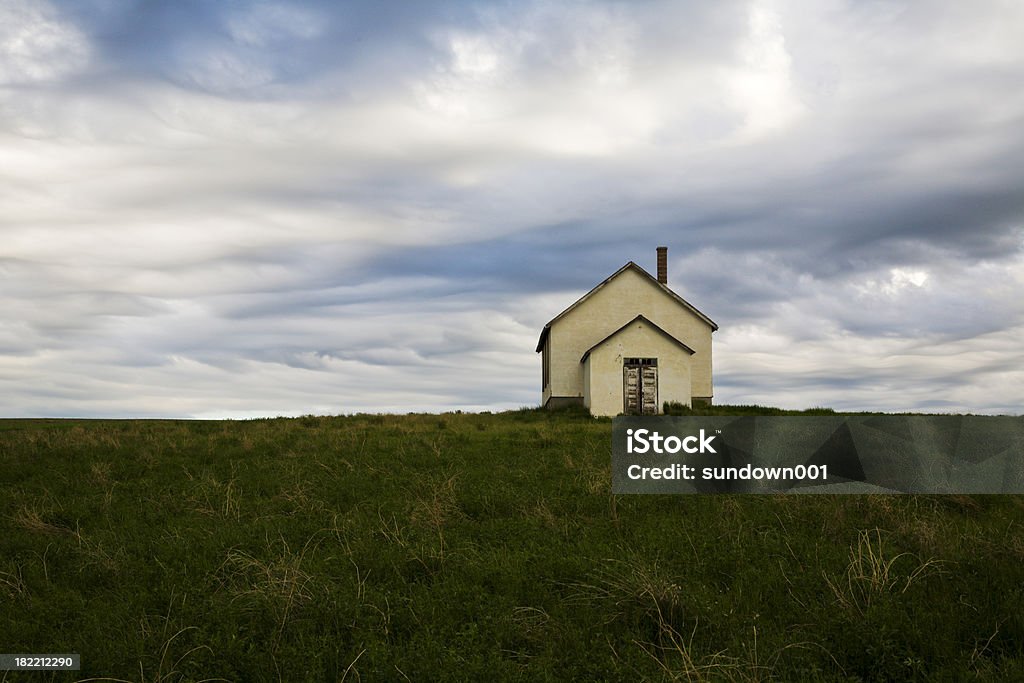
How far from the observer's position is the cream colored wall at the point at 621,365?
3400 cm

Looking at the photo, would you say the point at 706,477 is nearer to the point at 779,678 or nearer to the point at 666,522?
the point at 666,522

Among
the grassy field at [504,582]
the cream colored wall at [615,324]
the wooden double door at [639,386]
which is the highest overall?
the cream colored wall at [615,324]

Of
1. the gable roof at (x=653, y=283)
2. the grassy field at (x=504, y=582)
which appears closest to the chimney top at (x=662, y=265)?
the gable roof at (x=653, y=283)

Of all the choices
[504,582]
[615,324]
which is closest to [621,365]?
[615,324]

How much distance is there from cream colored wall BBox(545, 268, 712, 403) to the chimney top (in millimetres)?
1751

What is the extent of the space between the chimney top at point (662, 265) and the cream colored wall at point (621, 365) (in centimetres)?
618

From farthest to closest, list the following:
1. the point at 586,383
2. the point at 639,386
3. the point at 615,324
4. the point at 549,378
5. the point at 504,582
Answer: the point at 549,378, the point at 615,324, the point at 586,383, the point at 639,386, the point at 504,582

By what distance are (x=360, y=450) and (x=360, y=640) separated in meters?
10.4

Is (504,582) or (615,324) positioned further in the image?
(615,324)

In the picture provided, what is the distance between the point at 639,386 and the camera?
112ft

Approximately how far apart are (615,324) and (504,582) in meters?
30.1

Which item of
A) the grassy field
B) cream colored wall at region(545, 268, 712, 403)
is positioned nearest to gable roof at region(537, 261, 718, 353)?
cream colored wall at region(545, 268, 712, 403)

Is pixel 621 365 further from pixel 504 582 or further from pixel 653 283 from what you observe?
pixel 504 582

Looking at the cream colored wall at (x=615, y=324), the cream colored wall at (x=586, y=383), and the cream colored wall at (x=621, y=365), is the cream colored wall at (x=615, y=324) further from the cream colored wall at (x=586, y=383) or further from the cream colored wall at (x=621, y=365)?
the cream colored wall at (x=621, y=365)
